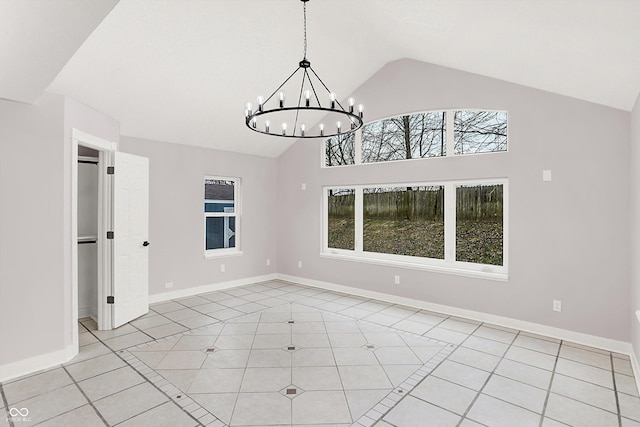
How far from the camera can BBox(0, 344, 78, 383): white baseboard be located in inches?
110

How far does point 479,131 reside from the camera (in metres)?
4.45

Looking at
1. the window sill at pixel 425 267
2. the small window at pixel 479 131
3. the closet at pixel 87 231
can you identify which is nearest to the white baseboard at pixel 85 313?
the closet at pixel 87 231

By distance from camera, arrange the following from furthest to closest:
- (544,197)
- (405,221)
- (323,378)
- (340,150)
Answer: (340,150), (405,221), (544,197), (323,378)

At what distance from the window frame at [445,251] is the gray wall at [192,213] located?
4.21ft

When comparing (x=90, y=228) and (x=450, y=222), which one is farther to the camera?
(x=450, y=222)

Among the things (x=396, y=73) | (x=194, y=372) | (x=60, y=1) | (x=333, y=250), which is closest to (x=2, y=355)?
(x=194, y=372)

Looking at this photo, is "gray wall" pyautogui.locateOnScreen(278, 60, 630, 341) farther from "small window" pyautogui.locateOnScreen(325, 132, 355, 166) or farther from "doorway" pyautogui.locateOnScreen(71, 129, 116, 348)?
"doorway" pyautogui.locateOnScreen(71, 129, 116, 348)

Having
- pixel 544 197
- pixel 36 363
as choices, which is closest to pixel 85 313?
pixel 36 363

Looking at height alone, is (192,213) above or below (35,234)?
above

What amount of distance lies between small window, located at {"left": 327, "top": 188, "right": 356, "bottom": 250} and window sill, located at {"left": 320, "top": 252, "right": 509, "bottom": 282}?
0.23 metres

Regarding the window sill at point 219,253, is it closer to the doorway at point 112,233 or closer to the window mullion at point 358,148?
the doorway at point 112,233

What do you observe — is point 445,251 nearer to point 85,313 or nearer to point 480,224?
point 480,224

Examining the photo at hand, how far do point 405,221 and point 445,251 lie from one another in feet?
2.54

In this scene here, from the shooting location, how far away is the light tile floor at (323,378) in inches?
91.4
